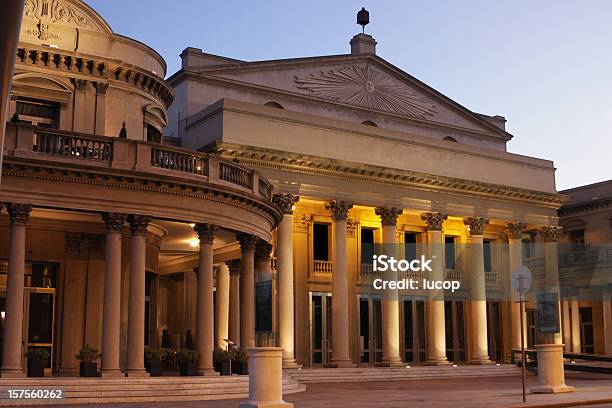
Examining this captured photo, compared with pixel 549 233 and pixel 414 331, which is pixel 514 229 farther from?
pixel 414 331

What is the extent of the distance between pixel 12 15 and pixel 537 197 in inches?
1759

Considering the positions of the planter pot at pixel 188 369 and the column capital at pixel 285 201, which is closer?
the planter pot at pixel 188 369

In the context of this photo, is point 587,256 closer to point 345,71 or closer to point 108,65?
point 345,71

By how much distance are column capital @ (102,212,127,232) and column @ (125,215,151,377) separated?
357 millimetres

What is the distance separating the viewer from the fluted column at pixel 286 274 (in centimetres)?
3431

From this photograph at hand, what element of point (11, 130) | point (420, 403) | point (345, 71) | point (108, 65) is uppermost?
point (345, 71)

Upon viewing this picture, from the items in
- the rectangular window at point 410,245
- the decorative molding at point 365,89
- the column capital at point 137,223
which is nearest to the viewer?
the column capital at point 137,223

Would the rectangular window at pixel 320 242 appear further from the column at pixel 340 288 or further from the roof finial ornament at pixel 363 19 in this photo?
the roof finial ornament at pixel 363 19

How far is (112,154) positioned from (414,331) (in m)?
25.8

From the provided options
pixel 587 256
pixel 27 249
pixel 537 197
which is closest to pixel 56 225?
pixel 27 249

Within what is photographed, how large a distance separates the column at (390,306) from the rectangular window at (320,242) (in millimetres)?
2928

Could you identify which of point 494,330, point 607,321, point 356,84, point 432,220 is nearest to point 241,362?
point 432,220

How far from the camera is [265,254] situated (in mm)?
26797

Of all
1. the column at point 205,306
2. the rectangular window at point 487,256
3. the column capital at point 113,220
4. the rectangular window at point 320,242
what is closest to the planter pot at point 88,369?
the column at point 205,306
